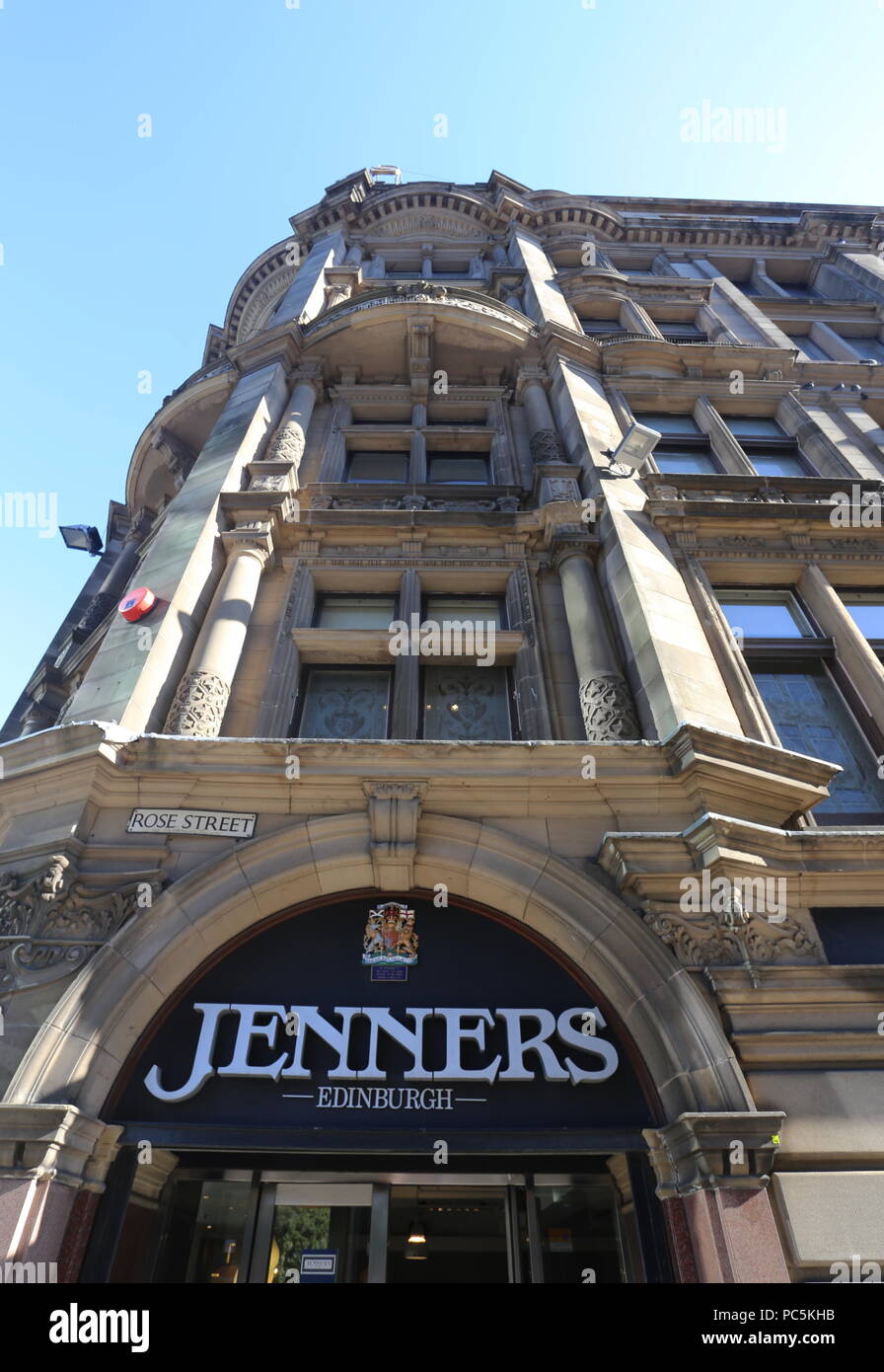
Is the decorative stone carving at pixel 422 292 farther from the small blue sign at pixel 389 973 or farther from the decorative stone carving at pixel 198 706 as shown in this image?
the small blue sign at pixel 389 973

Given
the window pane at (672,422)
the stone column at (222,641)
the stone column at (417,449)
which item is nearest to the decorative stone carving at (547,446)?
the stone column at (417,449)

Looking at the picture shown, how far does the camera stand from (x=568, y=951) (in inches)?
266

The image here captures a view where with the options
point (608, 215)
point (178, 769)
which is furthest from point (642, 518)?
point (608, 215)

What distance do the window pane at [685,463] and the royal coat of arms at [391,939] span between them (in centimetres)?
1081

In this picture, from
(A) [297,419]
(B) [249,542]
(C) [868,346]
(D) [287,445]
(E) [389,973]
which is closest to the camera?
(E) [389,973]

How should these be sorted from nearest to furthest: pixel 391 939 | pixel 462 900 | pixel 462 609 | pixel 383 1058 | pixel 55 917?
pixel 383 1058
pixel 55 917
pixel 391 939
pixel 462 900
pixel 462 609

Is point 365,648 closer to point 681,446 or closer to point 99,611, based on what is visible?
point 681,446

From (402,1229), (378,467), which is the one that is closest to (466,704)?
(402,1229)

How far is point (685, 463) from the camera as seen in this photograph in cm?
1443

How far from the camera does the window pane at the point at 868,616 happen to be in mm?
10922

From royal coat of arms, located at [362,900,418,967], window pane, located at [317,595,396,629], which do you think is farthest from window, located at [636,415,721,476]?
royal coat of arms, located at [362,900,418,967]

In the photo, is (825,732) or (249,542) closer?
(825,732)

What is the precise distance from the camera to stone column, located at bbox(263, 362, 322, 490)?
518 inches

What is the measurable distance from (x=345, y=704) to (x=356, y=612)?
1.94m
